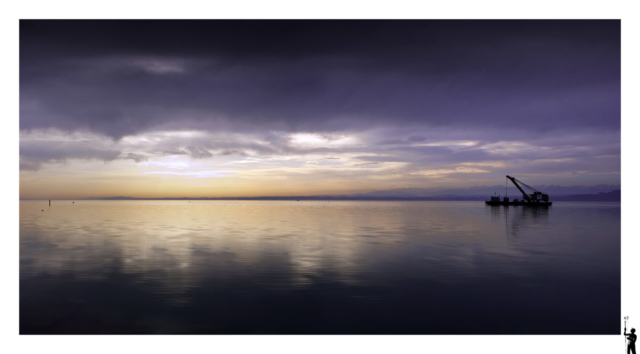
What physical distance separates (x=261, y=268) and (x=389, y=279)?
701cm

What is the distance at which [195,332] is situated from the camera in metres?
12.2

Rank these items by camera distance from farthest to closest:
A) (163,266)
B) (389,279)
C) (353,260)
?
1. (353,260)
2. (163,266)
3. (389,279)

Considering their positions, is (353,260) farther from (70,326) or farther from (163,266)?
(70,326)

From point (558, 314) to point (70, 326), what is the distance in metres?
16.6

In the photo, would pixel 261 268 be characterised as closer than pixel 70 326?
No
